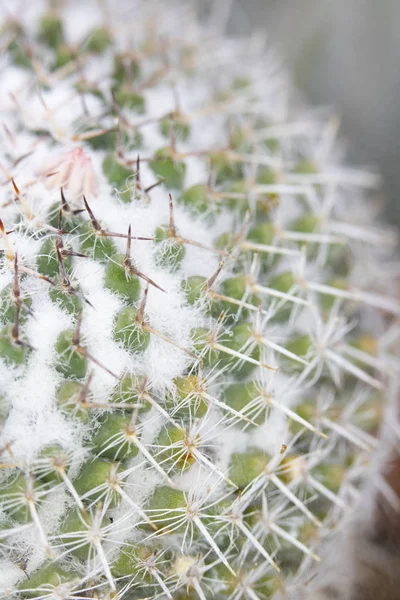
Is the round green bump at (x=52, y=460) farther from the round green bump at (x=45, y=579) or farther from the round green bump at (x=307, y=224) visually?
the round green bump at (x=307, y=224)

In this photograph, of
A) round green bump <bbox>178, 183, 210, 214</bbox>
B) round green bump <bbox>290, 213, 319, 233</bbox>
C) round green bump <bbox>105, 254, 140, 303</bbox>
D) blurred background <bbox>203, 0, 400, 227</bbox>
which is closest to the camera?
round green bump <bbox>105, 254, 140, 303</bbox>

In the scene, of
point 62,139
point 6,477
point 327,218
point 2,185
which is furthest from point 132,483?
point 327,218

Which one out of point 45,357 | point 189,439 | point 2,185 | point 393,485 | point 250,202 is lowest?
point 393,485

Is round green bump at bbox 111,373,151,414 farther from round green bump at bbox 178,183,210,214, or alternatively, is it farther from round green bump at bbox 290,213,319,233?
round green bump at bbox 290,213,319,233

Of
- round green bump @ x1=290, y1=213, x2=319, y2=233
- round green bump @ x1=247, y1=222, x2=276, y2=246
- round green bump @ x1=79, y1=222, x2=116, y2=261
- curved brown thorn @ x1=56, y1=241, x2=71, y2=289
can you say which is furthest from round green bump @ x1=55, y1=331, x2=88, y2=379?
round green bump @ x1=290, y1=213, x2=319, y2=233

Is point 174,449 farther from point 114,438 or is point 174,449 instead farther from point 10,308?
point 10,308

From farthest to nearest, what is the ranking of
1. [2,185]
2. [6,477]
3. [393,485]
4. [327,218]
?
[393,485]
[327,218]
[2,185]
[6,477]

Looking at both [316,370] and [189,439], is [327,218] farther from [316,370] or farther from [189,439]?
[189,439]
